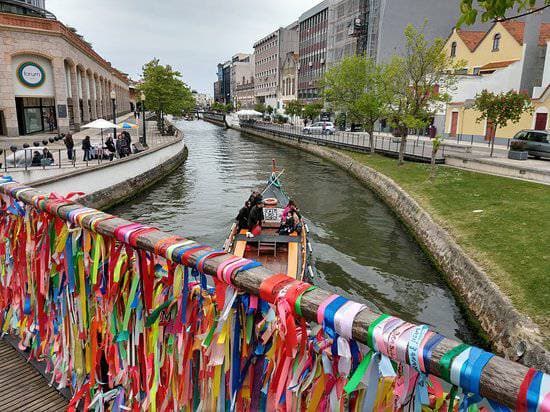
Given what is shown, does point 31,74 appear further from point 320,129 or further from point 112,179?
Result: point 320,129

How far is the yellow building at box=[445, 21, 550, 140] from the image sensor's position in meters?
33.4

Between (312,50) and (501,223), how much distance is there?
3093 inches

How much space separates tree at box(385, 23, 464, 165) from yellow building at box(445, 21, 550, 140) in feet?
23.9

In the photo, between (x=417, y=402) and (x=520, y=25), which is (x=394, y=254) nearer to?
(x=417, y=402)

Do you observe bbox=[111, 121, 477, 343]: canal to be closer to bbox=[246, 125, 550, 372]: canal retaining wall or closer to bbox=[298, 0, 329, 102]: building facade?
bbox=[246, 125, 550, 372]: canal retaining wall

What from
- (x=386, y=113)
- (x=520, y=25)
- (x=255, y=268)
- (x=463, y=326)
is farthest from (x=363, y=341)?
(x=520, y=25)

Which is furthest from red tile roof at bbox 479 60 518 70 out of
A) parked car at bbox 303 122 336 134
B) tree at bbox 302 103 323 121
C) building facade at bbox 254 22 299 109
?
building facade at bbox 254 22 299 109

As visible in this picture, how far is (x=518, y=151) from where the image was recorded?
25984 millimetres

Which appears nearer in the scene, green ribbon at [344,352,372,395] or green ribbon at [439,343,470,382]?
green ribbon at [439,343,470,382]

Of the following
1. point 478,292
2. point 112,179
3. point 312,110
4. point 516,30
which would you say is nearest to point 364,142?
point 516,30

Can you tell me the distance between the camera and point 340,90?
1432 inches

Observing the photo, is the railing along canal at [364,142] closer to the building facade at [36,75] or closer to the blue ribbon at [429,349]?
the building facade at [36,75]

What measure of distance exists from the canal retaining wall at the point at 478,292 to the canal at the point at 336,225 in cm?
45

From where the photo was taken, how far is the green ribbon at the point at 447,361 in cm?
162
